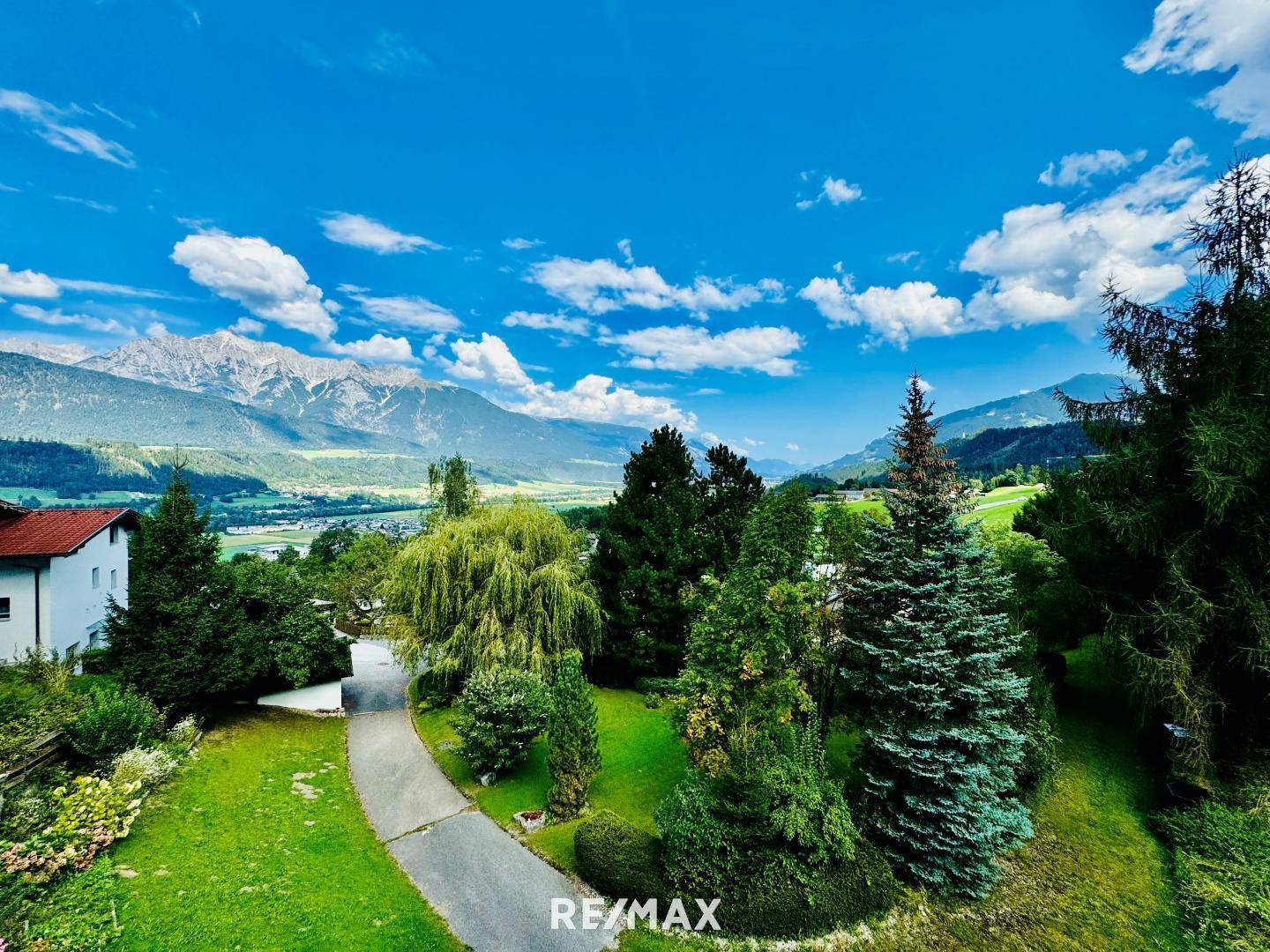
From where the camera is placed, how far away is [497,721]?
14.9 metres

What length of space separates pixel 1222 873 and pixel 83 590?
33359 mm

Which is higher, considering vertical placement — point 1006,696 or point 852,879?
point 1006,696

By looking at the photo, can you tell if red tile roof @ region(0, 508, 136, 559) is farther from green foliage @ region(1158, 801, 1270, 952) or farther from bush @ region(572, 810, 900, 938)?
green foliage @ region(1158, 801, 1270, 952)

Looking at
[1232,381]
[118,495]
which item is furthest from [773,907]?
[118,495]

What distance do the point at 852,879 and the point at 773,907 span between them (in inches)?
67.6

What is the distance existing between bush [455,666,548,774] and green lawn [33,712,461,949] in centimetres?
310

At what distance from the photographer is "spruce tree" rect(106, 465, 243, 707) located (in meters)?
14.8

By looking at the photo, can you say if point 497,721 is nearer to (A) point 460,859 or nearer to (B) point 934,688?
(A) point 460,859

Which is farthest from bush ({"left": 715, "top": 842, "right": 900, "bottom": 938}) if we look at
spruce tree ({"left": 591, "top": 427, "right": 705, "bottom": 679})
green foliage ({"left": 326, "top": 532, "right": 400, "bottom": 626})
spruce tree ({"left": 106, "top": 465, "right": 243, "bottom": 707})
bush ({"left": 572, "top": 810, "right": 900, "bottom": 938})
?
green foliage ({"left": 326, "top": 532, "right": 400, "bottom": 626})

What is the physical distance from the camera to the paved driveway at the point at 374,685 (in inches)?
859

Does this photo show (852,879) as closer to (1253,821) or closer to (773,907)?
(773,907)

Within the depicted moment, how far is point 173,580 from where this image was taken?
50.1ft

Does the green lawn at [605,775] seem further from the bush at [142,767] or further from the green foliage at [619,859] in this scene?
the bush at [142,767]

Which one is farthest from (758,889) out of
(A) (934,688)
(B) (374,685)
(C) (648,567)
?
(B) (374,685)
